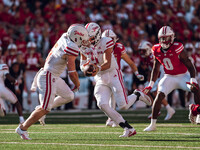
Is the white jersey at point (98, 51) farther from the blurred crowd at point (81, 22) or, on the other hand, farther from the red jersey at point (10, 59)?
the red jersey at point (10, 59)

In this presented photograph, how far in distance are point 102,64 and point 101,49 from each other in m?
0.30

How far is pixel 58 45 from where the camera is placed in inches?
270

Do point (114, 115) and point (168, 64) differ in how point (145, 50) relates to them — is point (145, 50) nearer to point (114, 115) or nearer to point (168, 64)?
point (168, 64)

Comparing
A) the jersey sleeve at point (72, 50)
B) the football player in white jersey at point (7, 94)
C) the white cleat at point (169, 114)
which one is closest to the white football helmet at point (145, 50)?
the white cleat at point (169, 114)

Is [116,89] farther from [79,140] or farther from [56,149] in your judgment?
[56,149]

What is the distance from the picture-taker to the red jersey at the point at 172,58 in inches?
320

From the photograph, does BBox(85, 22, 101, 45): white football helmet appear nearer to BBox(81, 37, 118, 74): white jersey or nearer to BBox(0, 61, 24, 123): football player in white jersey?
BBox(81, 37, 118, 74): white jersey

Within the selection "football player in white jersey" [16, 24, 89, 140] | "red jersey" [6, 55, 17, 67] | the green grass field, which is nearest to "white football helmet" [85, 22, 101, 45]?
"football player in white jersey" [16, 24, 89, 140]

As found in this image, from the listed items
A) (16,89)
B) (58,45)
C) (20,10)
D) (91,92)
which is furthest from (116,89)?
(20,10)

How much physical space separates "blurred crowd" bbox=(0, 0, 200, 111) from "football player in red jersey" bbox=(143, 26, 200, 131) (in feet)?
17.2

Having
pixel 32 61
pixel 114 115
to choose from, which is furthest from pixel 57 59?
pixel 32 61

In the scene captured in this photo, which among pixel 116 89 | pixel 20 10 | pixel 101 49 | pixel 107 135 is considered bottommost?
pixel 107 135

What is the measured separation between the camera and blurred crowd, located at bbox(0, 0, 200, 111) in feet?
47.9

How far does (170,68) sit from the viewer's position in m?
8.43
